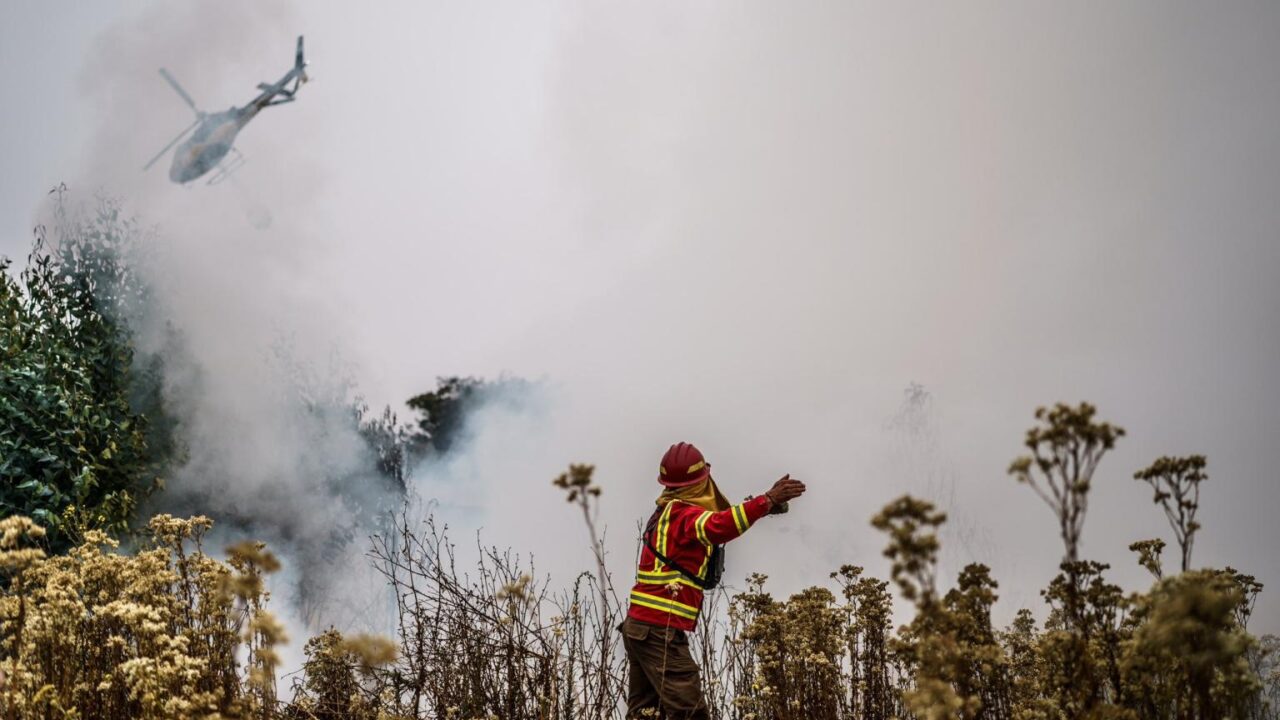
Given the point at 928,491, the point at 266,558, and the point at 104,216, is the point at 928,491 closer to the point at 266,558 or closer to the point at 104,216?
the point at 104,216

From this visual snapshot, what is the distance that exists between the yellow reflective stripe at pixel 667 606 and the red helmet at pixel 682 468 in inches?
22.5

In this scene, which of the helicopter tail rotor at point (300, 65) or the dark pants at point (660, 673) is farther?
the helicopter tail rotor at point (300, 65)

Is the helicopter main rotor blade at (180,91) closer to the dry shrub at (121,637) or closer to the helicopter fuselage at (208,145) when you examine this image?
the helicopter fuselage at (208,145)

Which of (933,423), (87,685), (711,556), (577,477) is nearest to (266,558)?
(577,477)

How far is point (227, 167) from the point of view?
15.9m

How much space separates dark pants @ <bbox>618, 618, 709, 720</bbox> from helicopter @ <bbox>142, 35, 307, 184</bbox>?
1330 cm

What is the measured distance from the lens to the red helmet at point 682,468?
4777 millimetres

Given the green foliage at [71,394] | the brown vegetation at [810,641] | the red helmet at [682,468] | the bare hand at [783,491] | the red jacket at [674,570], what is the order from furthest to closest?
the green foliage at [71,394], the red helmet at [682,468], the red jacket at [674,570], the bare hand at [783,491], the brown vegetation at [810,641]

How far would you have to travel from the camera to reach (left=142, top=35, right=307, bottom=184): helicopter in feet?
50.1

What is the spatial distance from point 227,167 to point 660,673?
1430cm

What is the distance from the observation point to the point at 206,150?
15781mm

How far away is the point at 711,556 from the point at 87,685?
2.70 meters

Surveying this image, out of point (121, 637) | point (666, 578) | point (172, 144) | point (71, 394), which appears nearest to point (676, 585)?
point (666, 578)

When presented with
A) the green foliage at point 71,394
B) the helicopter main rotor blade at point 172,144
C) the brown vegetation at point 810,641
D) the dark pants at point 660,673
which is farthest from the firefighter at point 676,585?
the helicopter main rotor blade at point 172,144
